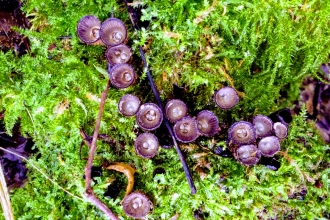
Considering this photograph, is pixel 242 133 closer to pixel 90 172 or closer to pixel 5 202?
pixel 90 172

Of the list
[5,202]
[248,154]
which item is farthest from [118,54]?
[5,202]

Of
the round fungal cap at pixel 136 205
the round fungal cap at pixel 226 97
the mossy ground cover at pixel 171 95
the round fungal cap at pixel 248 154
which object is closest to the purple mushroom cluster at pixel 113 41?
the mossy ground cover at pixel 171 95

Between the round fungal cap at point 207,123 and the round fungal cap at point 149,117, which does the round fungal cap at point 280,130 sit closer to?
the round fungal cap at point 207,123

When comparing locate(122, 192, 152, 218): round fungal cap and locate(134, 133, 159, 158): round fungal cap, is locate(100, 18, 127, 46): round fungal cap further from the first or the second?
locate(122, 192, 152, 218): round fungal cap

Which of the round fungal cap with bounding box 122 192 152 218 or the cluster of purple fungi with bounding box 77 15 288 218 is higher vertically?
the cluster of purple fungi with bounding box 77 15 288 218

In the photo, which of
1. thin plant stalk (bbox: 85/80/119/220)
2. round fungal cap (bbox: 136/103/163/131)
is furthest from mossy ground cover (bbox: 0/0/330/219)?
round fungal cap (bbox: 136/103/163/131)

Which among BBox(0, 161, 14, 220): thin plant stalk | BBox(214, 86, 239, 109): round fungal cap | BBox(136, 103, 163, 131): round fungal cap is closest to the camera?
BBox(136, 103, 163, 131): round fungal cap

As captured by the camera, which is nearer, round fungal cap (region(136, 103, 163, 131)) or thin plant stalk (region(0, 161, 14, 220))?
round fungal cap (region(136, 103, 163, 131))
